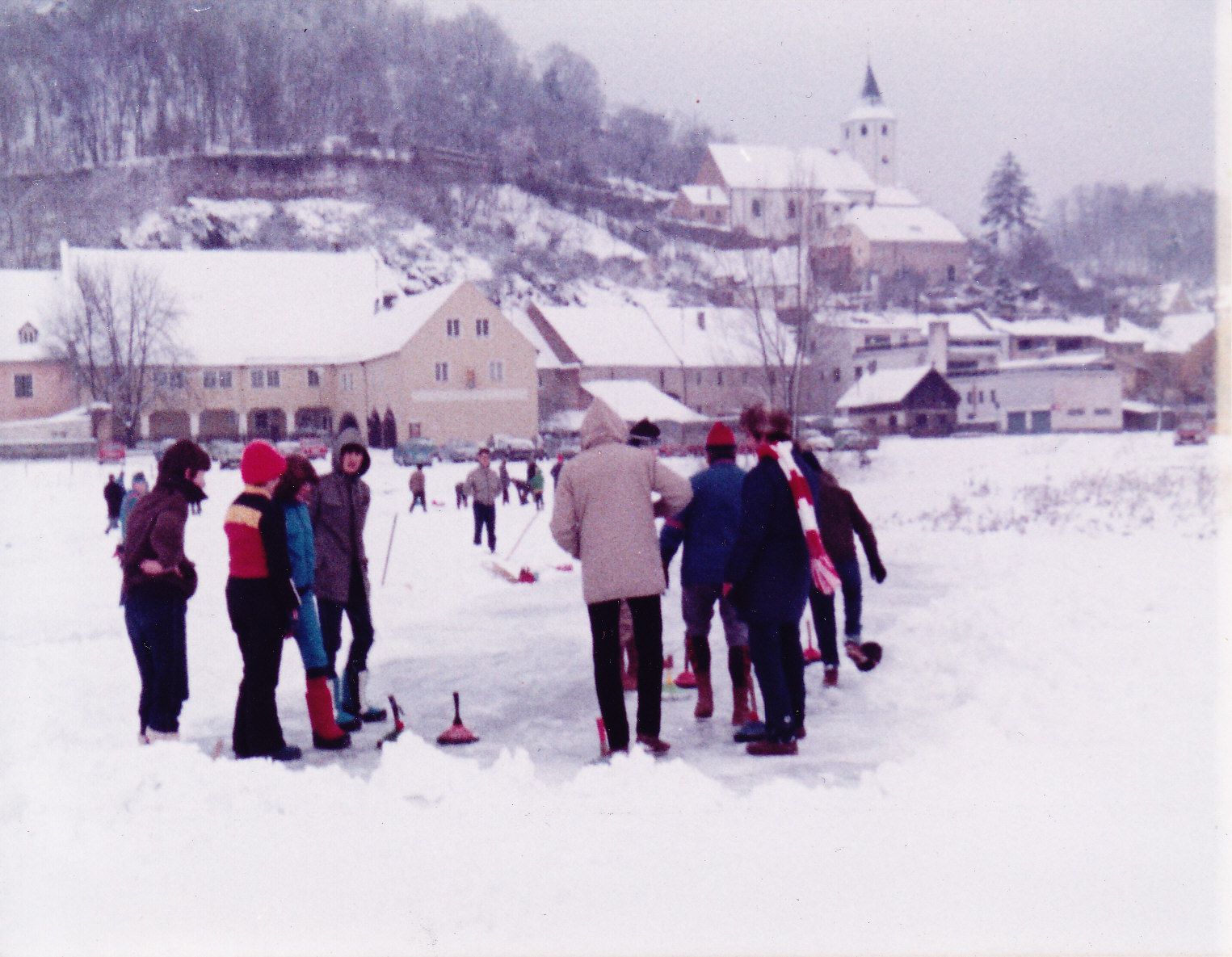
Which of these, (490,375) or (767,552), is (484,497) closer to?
(490,375)

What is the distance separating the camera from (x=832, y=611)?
7.17 meters

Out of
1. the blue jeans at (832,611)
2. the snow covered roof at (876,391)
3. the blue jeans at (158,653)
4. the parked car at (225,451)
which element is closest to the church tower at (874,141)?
the snow covered roof at (876,391)

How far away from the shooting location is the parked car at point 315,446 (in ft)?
53.3

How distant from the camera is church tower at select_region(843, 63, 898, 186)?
13148 mm

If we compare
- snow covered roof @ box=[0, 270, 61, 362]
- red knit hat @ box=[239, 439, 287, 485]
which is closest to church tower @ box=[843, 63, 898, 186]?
red knit hat @ box=[239, 439, 287, 485]

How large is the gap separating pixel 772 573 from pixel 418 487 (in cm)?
1210

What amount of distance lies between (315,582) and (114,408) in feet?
36.4

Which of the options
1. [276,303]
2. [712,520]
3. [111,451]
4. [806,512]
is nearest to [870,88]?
[712,520]

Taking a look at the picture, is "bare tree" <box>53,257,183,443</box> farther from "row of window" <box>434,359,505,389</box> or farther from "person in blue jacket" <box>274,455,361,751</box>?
"person in blue jacket" <box>274,455,361,751</box>

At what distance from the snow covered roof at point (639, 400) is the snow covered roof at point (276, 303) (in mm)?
4625

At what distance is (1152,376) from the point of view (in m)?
20.7

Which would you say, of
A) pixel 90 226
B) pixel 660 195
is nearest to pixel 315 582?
pixel 90 226

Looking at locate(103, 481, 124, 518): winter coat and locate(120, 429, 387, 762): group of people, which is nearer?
locate(120, 429, 387, 762): group of people

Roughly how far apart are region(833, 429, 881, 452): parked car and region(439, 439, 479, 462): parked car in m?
5.75
